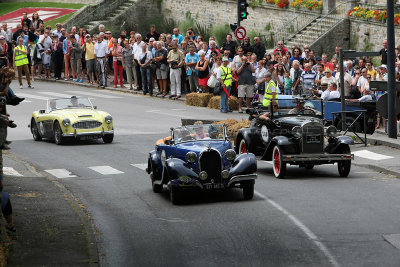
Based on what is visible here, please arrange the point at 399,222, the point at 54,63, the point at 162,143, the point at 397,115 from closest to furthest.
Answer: the point at 399,222, the point at 162,143, the point at 397,115, the point at 54,63

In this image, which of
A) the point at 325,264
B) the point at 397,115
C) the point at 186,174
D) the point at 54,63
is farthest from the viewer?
the point at 54,63

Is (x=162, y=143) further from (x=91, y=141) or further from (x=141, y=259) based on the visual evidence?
(x=91, y=141)

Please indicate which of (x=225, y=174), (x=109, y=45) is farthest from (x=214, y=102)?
(x=225, y=174)

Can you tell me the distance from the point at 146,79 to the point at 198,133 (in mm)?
21417

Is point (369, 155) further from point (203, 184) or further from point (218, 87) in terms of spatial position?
point (218, 87)

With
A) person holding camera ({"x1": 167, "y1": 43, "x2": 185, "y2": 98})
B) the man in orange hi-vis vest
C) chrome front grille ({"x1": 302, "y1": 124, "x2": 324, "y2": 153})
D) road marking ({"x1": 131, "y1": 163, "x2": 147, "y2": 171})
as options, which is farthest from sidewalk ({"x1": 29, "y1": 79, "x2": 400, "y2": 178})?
the man in orange hi-vis vest

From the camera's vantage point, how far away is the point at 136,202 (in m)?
18.3

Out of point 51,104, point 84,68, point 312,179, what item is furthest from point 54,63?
point 312,179

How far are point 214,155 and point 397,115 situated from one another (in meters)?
11.6

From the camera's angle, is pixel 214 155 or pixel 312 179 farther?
pixel 312 179

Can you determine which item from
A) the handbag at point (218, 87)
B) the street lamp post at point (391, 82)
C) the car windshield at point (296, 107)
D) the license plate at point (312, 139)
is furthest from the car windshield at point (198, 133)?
the handbag at point (218, 87)

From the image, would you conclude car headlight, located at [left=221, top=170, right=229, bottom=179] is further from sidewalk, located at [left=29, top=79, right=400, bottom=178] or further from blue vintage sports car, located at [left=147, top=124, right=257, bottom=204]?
sidewalk, located at [left=29, top=79, right=400, bottom=178]

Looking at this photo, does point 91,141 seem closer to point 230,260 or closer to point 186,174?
point 186,174

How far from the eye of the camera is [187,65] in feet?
120
